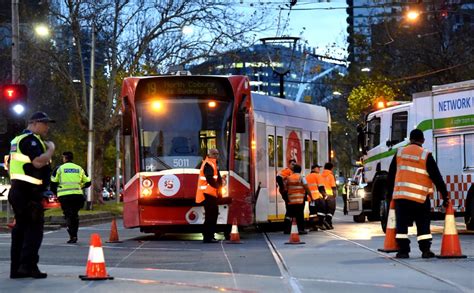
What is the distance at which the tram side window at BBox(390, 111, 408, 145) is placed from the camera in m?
22.7

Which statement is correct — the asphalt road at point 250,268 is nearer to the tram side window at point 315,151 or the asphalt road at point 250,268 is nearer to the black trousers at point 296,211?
the black trousers at point 296,211

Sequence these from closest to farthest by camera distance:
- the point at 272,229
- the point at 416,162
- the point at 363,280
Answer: the point at 363,280 < the point at 416,162 < the point at 272,229

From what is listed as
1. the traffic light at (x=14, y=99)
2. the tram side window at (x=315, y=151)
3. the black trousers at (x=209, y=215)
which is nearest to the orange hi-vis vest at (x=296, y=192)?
the black trousers at (x=209, y=215)

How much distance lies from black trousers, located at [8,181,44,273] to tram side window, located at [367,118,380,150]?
44.2 feet

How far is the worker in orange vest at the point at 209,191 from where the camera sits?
1905 centimetres

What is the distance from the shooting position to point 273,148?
78.7 ft

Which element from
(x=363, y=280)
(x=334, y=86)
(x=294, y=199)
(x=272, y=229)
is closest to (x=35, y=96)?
(x=334, y=86)

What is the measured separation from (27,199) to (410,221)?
5.50 metres

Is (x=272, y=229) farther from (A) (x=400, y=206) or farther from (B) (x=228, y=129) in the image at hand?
(A) (x=400, y=206)

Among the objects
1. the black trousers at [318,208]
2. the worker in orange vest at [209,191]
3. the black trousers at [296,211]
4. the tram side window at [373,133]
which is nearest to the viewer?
the worker in orange vest at [209,191]

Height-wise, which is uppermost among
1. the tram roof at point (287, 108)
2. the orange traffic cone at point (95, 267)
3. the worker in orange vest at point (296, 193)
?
the tram roof at point (287, 108)

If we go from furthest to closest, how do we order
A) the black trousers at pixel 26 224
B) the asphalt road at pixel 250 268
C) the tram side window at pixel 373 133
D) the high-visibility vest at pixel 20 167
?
the tram side window at pixel 373 133 → the high-visibility vest at pixel 20 167 → the black trousers at pixel 26 224 → the asphalt road at pixel 250 268

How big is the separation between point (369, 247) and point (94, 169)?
87.4 ft

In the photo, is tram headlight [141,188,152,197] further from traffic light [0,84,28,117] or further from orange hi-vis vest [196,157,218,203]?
traffic light [0,84,28,117]
